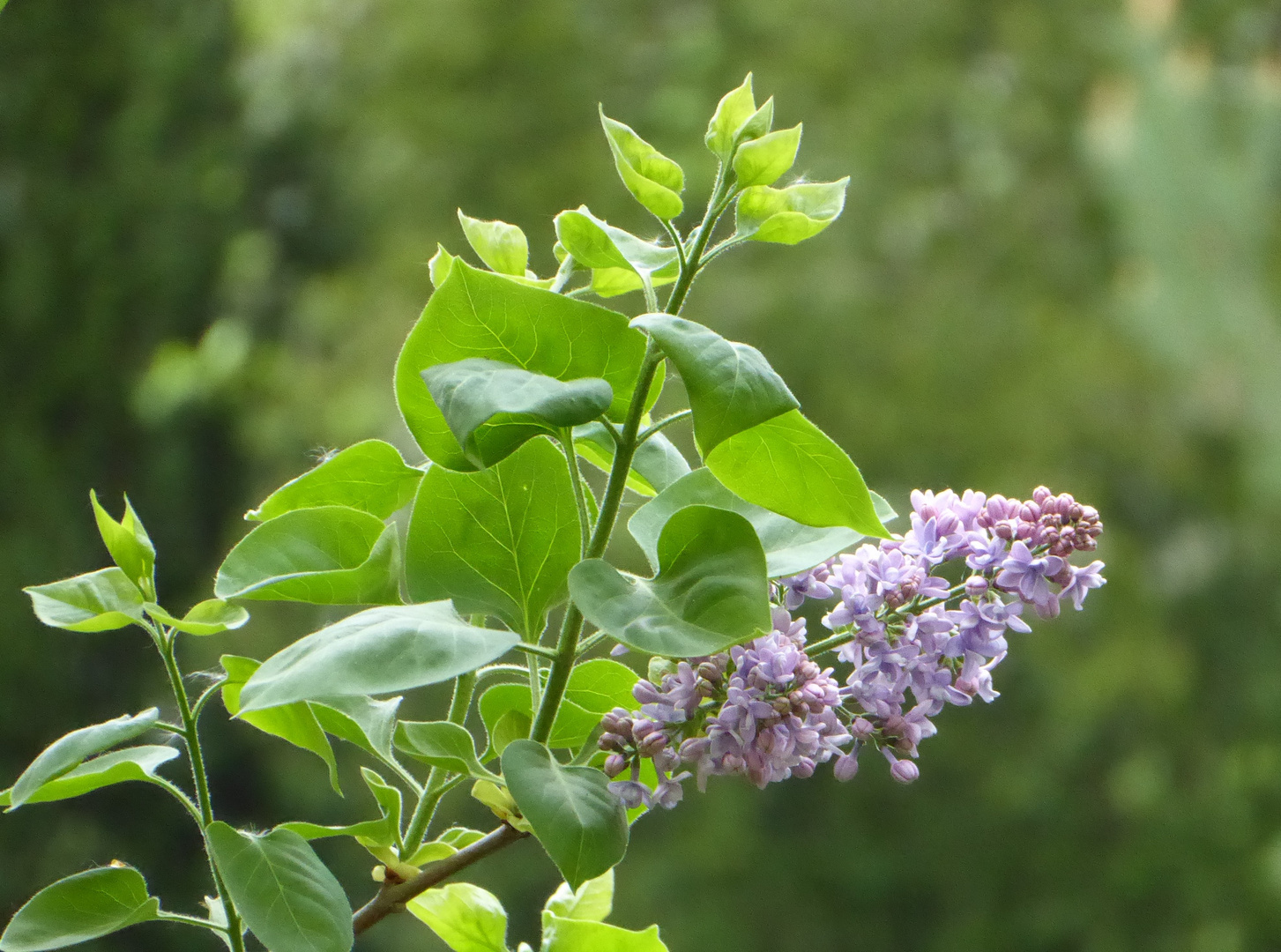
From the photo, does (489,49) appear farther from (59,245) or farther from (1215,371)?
(1215,371)

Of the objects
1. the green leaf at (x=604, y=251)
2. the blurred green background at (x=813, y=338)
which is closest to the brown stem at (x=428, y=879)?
the green leaf at (x=604, y=251)

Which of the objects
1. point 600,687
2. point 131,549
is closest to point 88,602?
point 131,549

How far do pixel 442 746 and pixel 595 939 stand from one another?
7 cm

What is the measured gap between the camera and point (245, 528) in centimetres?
226

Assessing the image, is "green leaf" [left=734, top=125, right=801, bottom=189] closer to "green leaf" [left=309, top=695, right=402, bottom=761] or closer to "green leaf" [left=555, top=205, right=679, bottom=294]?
"green leaf" [left=555, top=205, right=679, bottom=294]

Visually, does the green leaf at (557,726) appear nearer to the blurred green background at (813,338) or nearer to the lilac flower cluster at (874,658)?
the lilac flower cluster at (874,658)

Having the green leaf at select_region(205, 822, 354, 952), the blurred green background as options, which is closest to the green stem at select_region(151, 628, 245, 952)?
the green leaf at select_region(205, 822, 354, 952)

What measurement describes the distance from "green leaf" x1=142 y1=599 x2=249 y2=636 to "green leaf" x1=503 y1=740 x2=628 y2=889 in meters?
0.07

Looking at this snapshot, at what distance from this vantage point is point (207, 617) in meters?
0.30

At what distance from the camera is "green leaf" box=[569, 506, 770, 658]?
26 centimetres

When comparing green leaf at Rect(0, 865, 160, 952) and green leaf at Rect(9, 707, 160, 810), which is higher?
green leaf at Rect(9, 707, 160, 810)

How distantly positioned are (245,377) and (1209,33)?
9.84ft

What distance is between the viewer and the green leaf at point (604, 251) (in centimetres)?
30

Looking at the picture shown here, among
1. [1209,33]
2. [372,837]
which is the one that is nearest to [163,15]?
[372,837]
